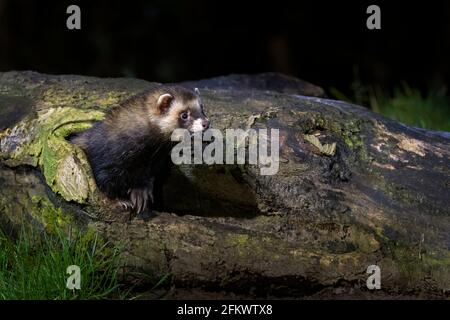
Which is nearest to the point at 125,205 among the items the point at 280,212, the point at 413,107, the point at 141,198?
the point at 141,198

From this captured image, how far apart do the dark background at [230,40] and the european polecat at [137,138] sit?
4.78 metres

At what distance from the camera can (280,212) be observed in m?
3.62

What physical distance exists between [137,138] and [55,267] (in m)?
0.79

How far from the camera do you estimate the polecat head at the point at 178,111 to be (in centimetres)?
373

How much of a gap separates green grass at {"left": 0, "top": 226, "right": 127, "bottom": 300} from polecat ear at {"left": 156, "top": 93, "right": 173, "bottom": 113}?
718mm

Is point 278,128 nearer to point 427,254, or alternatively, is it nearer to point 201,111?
point 201,111

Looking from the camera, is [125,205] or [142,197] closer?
[125,205]

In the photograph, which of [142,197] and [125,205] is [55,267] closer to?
[125,205]

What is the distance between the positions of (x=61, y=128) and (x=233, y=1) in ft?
17.2

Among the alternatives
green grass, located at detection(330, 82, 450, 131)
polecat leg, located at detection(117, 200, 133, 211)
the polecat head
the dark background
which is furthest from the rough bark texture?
the dark background

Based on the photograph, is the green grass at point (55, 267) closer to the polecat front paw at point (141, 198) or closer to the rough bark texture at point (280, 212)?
the rough bark texture at point (280, 212)

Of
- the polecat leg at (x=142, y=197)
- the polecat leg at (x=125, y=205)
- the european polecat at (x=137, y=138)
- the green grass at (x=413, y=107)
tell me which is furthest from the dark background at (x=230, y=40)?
the polecat leg at (x=125, y=205)

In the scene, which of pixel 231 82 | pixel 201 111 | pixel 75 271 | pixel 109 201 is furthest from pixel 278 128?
pixel 231 82

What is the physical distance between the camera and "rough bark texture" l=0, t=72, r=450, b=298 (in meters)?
3.54
